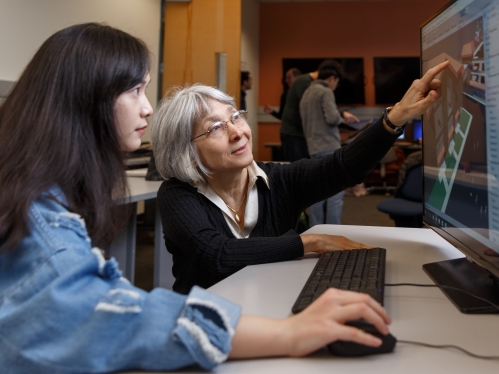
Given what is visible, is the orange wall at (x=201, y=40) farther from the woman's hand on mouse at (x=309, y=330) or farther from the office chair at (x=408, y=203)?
the woman's hand on mouse at (x=309, y=330)

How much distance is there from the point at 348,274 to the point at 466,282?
0.23m

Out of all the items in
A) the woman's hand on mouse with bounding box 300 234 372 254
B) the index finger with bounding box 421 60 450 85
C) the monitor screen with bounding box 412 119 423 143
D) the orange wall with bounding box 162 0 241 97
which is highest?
the orange wall with bounding box 162 0 241 97

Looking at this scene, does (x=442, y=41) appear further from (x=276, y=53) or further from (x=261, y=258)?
(x=276, y=53)

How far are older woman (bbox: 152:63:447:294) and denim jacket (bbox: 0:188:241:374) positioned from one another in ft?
1.99

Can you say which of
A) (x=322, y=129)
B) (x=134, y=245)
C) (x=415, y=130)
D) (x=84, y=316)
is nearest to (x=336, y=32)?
(x=415, y=130)

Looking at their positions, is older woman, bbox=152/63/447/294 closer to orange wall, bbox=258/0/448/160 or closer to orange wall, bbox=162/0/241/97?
orange wall, bbox=162/0/241/97

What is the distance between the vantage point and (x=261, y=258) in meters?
1.21

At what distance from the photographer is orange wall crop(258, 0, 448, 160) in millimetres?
8477

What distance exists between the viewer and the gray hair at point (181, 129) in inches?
57.3

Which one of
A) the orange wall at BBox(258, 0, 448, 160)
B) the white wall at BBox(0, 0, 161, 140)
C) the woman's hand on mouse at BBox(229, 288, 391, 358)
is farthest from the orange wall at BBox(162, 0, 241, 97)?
the woman's hand on mouse at BBox(229, 288, 391, 358)

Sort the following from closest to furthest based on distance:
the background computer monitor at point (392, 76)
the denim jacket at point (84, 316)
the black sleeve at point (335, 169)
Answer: the denim jacket at point (84, 316), the black sleeve at point (335, 169), the background computer monitor at point (392, 76)

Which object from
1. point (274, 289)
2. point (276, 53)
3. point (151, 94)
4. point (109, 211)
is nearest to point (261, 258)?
point (274, 289)

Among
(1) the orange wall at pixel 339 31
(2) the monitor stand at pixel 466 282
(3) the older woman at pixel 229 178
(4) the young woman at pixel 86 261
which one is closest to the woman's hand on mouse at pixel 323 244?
(3) the older woman at pixel 229 178

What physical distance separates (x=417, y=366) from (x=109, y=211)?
458 millimetres
